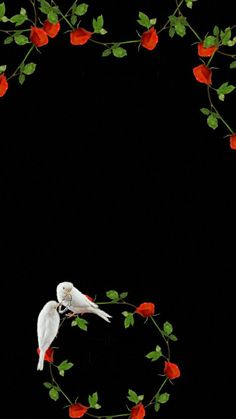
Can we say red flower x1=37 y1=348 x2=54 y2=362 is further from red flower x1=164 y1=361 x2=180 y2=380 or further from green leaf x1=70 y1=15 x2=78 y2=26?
green leaf x1=70 y1=15 x2=78 y2=26

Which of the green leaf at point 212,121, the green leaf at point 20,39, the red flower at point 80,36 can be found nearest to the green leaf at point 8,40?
the green leaf at point 20,39

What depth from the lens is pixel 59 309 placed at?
8.86ft

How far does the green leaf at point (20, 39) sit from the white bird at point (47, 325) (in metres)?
0.67

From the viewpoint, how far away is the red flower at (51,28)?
2.65 meters

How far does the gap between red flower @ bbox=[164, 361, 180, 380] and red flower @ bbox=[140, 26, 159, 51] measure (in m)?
0.83

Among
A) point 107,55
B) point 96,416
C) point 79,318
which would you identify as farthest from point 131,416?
point 107,55

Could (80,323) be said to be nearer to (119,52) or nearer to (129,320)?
(129,320)

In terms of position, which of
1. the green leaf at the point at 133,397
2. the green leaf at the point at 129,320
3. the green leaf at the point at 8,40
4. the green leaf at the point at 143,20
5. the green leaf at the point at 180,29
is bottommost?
the green leaf at the point at 133,397

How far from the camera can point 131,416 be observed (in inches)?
109

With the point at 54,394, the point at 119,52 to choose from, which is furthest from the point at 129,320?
the point at 119,52

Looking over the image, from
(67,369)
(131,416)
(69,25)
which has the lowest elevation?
(131,416)

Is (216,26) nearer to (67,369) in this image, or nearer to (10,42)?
(10,42)

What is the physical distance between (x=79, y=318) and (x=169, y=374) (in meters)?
0.28

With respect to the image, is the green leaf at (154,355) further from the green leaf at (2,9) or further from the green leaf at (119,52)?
the green leaf at (2,9)
